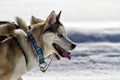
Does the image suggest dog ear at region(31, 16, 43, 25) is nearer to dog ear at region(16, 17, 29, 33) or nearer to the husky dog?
the husky dog

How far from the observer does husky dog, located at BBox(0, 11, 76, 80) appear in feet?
19.5

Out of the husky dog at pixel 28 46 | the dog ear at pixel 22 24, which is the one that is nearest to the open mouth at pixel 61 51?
the husky dog at pixel 28 46

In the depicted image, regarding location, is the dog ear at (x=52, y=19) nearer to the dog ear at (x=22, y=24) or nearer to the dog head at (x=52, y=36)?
the dog head at (x=52, y=36)

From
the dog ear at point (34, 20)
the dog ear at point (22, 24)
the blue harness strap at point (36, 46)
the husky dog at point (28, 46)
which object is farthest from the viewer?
the dog ear at point (34, 20)

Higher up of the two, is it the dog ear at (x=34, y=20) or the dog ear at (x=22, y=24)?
the dog ear at (x=22, y=24)

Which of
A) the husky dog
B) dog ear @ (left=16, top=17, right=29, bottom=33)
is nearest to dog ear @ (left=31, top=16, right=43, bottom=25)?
the husky dog

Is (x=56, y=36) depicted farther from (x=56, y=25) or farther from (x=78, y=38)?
(x=78, y=38)

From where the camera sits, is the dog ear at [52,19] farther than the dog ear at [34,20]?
No

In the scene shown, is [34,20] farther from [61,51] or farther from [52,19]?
[61,51]

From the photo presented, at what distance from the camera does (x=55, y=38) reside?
6.21 meters

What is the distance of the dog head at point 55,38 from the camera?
6.15m

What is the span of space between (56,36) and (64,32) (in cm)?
10

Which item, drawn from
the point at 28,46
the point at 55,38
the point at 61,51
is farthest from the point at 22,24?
the point at 61,51

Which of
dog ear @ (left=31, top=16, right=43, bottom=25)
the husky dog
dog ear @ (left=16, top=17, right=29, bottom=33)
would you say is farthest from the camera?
dog ear @ (left=31, top=16, right=43, bottom=25)
